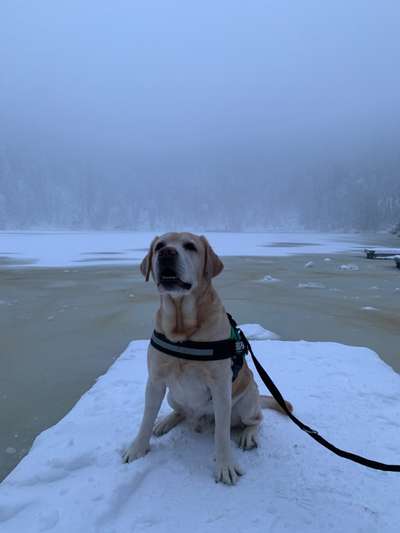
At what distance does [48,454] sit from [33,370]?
2609 mm

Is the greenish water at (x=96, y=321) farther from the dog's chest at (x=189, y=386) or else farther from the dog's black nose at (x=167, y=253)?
the dog's black nose at (x=167, y=253)

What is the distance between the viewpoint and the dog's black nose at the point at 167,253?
8.72 feet

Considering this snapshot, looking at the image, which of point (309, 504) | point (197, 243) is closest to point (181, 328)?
point (197, 243)

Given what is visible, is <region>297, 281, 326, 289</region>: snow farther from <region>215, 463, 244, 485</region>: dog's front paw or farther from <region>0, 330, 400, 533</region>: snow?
<region>215, 463, 244, 485</region>: dog's front paw

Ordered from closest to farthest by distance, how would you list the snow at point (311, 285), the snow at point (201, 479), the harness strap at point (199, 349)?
the snow at point (201, 479) < the harness strap at point (199, 349) < the snow at point (311, 285)

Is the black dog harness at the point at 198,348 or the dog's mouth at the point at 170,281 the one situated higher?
the dog's mouth at the point at 170,281

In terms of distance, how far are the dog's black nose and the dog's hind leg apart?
61.9 inches

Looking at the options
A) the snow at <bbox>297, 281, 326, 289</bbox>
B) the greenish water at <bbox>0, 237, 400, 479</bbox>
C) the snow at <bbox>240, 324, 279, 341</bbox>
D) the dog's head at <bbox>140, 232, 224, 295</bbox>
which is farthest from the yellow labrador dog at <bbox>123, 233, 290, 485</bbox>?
the snow at <bbox>297, 281, 326, 289</bbox>

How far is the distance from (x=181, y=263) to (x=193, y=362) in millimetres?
741

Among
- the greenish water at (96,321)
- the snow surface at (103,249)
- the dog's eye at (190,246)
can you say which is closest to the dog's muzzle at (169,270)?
the dog's eye at (190,246)

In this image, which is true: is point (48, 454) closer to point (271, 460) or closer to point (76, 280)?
point (271, 460)

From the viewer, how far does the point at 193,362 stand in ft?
8.58

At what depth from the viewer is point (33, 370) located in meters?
5.26

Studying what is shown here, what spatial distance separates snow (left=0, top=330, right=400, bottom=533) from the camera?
229 cm
